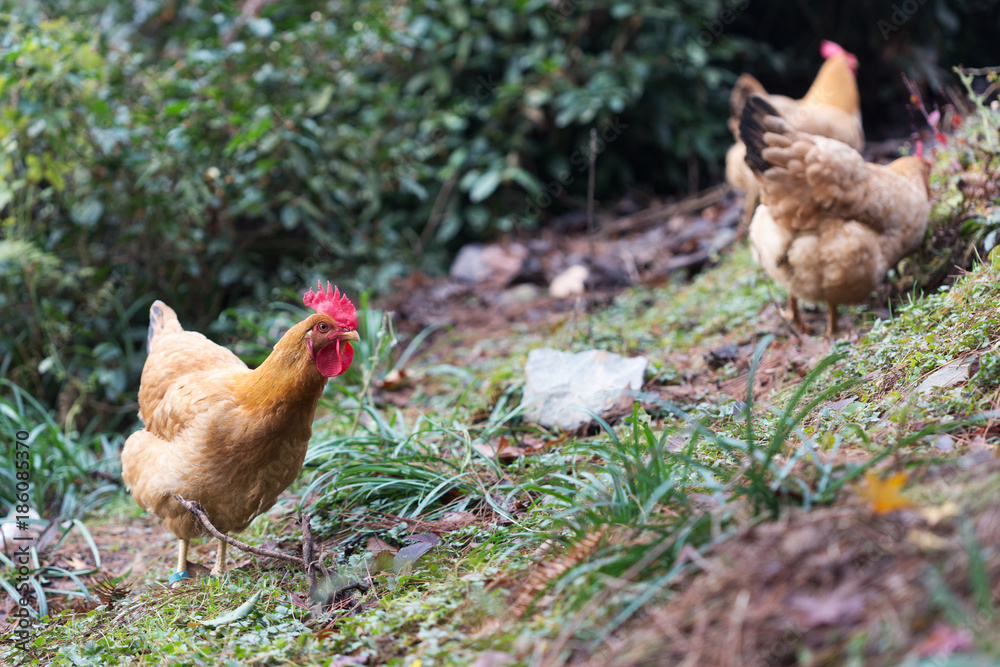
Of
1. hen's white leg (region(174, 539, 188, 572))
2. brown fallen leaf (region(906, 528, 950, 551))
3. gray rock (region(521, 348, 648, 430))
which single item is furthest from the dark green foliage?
brown fallen leaf (region(906, 528, 950, 551))

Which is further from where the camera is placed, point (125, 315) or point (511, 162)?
point (511, 162)

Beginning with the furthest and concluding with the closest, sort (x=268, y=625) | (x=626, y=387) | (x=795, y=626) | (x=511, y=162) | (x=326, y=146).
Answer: (x=511, y=162) < (x=326, y=146) < (x=626, y=387) < (x=268, y=625) < (x=795, y=626)

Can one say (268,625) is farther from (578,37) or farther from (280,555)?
(578,37)

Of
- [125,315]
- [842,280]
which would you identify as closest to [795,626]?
[842,280]

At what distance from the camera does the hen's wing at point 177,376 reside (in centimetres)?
301

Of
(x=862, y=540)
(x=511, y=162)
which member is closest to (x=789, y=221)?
(x=862, y=540)

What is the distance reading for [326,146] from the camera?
6.49 m

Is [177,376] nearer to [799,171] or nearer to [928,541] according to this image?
[928,541]

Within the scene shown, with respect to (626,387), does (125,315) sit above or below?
below

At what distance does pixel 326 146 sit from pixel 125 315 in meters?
2.19

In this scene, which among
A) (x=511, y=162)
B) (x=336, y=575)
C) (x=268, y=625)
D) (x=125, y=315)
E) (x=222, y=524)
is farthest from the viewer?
(x=511, y=162)

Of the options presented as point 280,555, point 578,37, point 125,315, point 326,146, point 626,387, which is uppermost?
point 578,37

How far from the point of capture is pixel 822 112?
5910 millimetres

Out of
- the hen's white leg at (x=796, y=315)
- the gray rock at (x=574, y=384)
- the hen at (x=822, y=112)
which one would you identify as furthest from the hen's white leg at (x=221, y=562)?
the hen at (x=822, y=112)
